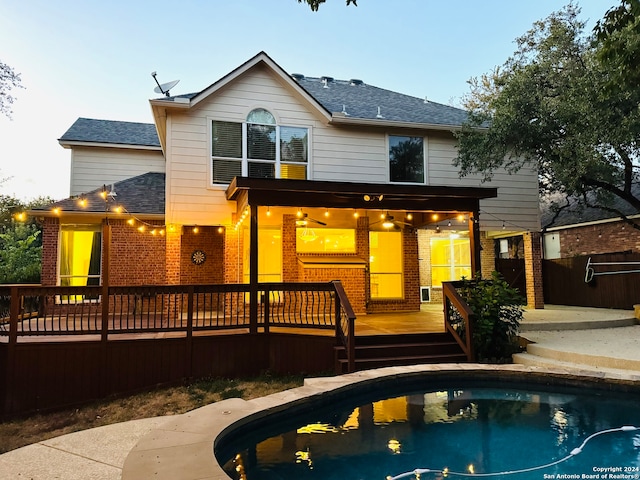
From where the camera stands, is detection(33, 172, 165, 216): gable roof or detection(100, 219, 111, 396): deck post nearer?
detection(100, 219, 111, 396): deck post

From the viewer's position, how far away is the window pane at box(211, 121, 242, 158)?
10242 mm

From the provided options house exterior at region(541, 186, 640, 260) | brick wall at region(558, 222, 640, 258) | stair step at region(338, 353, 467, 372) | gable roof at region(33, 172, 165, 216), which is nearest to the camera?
stair step at region(338, 353, 467, 372)

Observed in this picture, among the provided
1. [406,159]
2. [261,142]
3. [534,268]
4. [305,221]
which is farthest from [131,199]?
[534,268]

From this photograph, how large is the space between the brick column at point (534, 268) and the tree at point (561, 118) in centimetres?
200

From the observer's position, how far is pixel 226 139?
10312mm

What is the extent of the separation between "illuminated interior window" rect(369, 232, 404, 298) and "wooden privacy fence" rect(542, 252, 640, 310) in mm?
6315

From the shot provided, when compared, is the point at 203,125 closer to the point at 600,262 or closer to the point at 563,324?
the point at 563,324

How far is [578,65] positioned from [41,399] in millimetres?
13048

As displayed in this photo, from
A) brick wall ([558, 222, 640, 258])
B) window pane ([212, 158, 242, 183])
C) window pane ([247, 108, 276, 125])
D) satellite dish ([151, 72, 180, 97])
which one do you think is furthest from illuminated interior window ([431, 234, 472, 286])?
satellite dish ([151, 72, 180, 97])

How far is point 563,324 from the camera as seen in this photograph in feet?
29.9

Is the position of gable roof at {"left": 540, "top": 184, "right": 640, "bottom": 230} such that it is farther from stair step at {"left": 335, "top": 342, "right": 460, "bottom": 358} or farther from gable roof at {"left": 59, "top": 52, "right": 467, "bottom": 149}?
stair step at {"left": 335, "top": 342, "right": 460, "bottom": 358}

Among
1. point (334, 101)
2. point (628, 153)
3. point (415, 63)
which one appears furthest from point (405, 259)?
point (415, 63)

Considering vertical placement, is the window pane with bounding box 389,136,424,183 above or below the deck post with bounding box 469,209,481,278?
above

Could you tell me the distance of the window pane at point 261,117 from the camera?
10.5m
